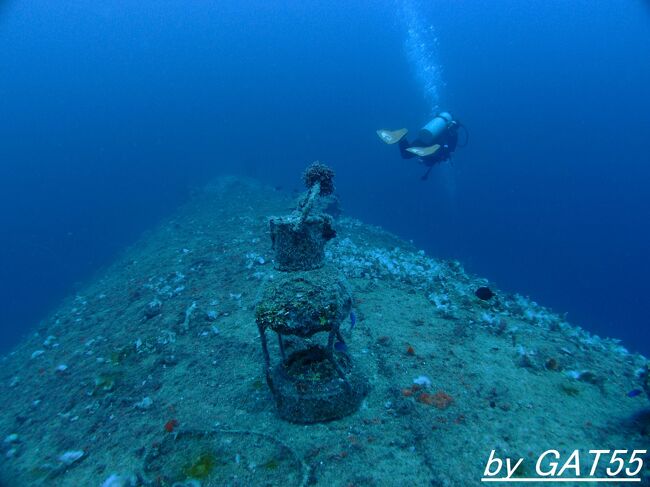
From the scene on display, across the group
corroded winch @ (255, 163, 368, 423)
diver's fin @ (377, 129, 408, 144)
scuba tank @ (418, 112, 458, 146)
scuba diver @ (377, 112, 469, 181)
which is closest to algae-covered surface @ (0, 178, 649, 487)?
corroded winch @ (255, 163, 368, 423)

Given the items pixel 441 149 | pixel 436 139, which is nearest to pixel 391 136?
pixel 436 139

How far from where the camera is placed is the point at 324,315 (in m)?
3.73

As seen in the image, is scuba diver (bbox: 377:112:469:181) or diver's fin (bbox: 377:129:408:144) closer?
diver's fin (bbox: 377:129:408:144)

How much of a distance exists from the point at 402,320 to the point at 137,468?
5.00 meters

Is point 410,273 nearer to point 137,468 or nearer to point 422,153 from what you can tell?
point 422,153

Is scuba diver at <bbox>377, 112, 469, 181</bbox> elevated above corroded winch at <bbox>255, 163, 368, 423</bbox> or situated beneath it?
elevated above

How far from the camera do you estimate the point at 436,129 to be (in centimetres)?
1526

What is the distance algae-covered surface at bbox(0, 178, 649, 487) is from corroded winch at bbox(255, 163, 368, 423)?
0.33 metres

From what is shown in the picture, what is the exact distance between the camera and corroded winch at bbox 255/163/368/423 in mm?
3746

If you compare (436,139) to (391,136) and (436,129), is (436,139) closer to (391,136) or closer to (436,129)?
(436,129)

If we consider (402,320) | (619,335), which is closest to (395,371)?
(402,320)

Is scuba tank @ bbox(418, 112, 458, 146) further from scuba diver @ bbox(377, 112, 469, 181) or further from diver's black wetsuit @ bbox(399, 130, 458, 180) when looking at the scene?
diver's black wetsuit @ bbox(399, 130, 458, 180)

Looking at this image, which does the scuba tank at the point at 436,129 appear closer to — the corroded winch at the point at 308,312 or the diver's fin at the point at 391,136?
the diver's fin at the point at 391,136

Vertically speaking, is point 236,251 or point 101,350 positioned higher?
point 236,251
